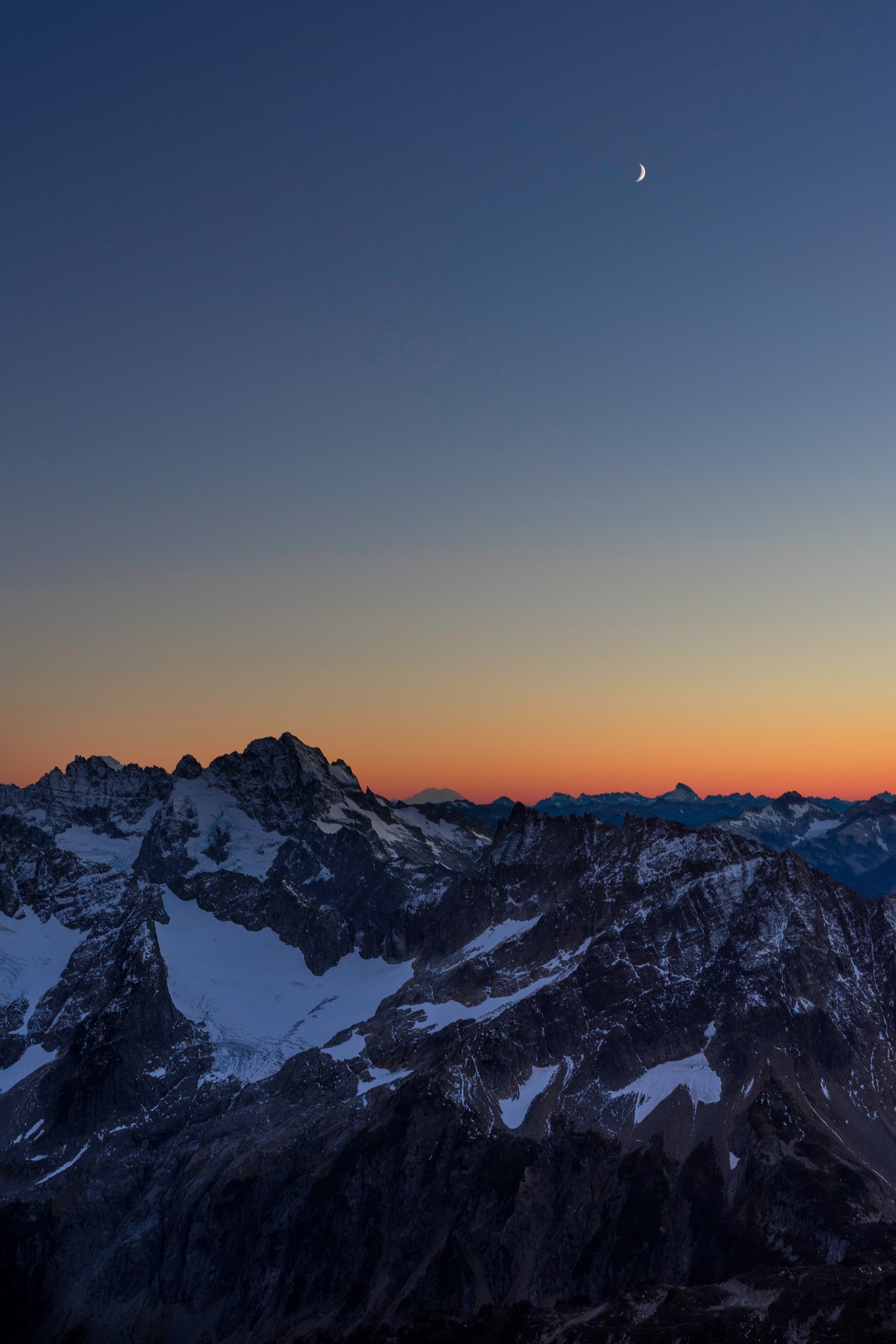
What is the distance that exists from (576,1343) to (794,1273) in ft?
124

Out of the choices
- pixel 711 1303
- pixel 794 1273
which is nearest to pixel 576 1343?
pixel 711 1303

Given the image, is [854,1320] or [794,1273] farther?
[794,1273]

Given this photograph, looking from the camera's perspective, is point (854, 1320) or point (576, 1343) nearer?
point (854, 1320)

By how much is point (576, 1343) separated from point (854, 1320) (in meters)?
45.2

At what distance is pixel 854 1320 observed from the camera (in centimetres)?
17138

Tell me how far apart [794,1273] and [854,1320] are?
25974mm

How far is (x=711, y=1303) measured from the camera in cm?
19262

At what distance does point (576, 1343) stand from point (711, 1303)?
74.4 ft

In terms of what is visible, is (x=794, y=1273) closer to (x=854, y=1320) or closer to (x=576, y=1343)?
(x=854, y=1320)

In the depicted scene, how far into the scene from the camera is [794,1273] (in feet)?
645

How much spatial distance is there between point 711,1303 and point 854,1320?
91.4ft

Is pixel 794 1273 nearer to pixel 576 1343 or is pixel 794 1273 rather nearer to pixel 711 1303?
pixel 711 1303

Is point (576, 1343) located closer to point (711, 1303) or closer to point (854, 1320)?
point (711, 1303)

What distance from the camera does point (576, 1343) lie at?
19175 cm
